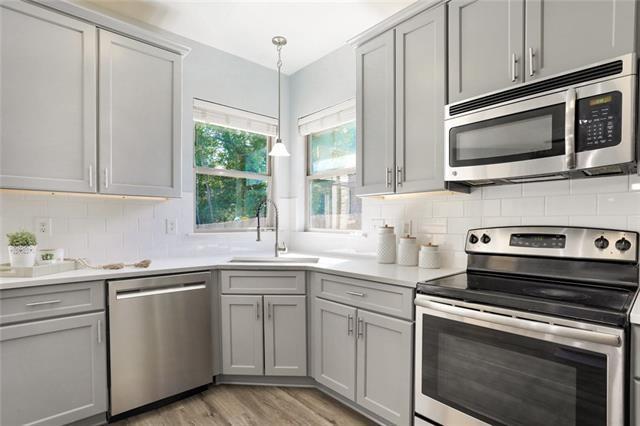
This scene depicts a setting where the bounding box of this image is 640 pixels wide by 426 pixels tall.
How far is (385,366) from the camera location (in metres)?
1.83

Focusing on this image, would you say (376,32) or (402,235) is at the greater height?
(376,32)

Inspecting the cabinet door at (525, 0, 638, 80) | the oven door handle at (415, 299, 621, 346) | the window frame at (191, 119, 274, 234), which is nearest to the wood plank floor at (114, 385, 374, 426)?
the oven door handle at (415, 299, 621, 346)

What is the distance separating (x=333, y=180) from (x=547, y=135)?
1.96 meters

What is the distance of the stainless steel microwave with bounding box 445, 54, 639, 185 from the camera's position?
4.31ft

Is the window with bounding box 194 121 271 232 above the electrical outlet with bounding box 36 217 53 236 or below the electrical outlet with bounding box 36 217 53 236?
above

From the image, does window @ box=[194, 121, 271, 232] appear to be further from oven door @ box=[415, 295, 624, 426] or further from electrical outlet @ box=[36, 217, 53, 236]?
oven door @ box=[415, 295, 624, 426]

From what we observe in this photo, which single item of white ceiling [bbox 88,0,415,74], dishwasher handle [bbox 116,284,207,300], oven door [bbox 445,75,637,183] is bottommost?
dishwasher handle [bbox 116,284,207,300]

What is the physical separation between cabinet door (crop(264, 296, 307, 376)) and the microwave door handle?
1.71 meters

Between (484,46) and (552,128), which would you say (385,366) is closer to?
(552,128)

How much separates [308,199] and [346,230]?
652mm

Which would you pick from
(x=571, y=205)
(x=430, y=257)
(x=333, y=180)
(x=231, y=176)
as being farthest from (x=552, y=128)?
(x=231, y=176)

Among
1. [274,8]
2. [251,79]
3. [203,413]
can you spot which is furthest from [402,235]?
[251,79]

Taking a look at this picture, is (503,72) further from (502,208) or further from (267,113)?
(267,113)

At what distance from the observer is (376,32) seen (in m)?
2.23
